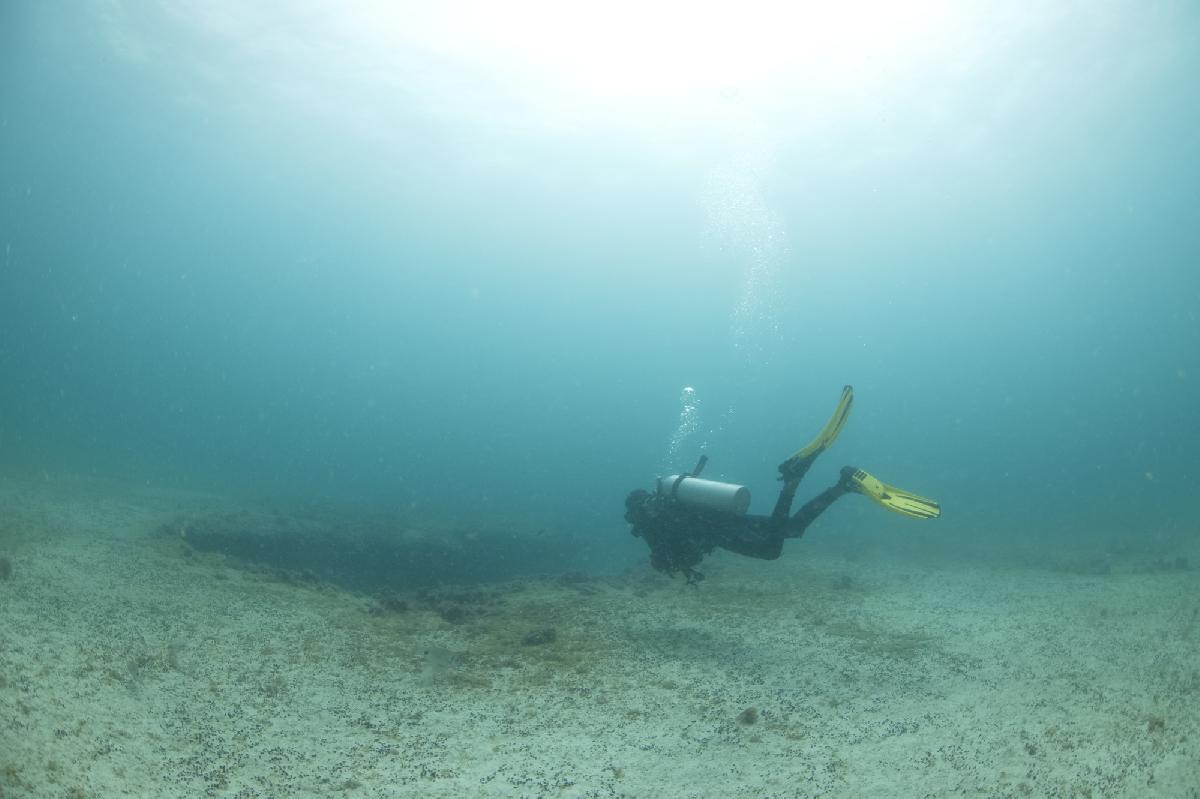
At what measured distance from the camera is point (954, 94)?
25.2 metres

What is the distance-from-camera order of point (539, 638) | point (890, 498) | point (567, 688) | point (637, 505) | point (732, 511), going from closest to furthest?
1. point (567, 688)
2. point (539, 638)
3. point (890, 498)
4. point (732, 511)
5. point (637, 505)

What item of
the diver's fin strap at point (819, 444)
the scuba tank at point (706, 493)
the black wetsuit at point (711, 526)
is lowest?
the black wetsuit at point (711, 526)

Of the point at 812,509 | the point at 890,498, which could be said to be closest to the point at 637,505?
the point at 812,509

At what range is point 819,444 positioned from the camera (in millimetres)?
8414

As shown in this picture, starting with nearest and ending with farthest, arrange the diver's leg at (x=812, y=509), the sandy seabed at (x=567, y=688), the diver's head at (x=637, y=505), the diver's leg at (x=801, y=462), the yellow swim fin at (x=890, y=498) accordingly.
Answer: the sandy seabed at (x=567, y=688) → the yellow swim fin at (x=890, y=498) → the diver's leg at (x=812, y=509) → the diver's leg at (x=801, y=462) → the diver's head at (x=637, y=505)

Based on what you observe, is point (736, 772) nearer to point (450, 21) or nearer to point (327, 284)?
point (450, 21)

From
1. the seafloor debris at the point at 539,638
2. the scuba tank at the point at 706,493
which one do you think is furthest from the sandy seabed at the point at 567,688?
the scuba tank at the point at 706,493

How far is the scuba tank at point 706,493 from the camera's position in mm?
7840

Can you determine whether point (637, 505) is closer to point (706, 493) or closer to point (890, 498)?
point (706, 493)

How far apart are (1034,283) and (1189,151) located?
2781 inches

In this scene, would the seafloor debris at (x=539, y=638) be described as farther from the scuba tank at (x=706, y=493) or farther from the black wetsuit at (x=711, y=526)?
the scuba tank at (x=706, y=493)

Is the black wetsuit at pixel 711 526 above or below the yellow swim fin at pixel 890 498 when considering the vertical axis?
below

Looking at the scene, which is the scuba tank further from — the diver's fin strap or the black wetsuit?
the diver's fin strap

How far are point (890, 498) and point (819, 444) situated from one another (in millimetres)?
1141
